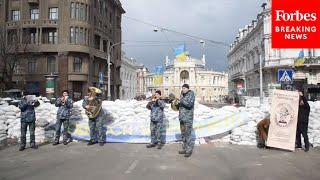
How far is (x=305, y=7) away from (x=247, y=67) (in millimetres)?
75255

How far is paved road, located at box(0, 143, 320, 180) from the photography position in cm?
828

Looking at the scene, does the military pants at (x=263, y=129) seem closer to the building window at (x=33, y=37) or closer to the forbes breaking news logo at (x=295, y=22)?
the forbes breaking news logo at (x=295, y=22)

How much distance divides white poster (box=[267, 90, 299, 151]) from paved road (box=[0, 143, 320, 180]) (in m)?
0.36

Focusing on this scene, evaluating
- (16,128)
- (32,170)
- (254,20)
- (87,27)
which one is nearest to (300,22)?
(32,170)

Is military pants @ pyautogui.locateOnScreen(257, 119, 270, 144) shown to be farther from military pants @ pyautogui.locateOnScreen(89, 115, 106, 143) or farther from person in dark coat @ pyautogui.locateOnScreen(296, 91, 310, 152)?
military pants @ pyautogui.locateOnScreen(89, 115, 106, 143)

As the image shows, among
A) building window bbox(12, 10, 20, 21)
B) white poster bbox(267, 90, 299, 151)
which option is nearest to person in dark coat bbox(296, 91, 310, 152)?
white poster bbox(267, 90, 299, 151)

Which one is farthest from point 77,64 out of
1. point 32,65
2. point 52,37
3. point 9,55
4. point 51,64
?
point 9,55

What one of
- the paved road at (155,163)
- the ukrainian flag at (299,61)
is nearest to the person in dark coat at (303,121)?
the paved road at (155,163)

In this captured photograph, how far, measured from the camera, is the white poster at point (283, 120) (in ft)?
37.8

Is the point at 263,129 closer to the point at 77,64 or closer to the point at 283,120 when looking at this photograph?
the point at 283,120

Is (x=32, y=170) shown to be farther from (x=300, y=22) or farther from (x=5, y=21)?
(x=5, y=21)

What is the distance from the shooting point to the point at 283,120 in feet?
38.5

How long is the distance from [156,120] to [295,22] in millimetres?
4928

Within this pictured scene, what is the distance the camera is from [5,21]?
2052 inches
